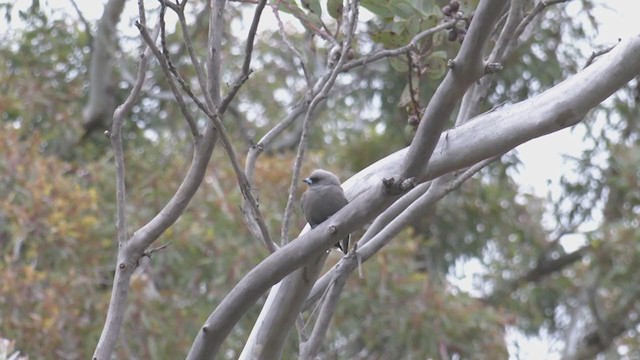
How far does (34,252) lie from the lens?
719 centimetres

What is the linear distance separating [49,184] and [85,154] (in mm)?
1966

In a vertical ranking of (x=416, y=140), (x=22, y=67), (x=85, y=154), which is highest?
(x=22, y=67)

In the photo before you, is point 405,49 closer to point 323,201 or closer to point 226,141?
point 323,201

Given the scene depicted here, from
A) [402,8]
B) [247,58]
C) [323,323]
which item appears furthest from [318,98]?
[323,323]

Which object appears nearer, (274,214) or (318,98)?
(318,98)

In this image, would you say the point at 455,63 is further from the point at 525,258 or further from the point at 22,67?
the point at 525,258

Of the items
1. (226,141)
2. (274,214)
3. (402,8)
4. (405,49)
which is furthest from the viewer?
(274,214)

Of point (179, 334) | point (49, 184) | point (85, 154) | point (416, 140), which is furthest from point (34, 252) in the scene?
point (416, 140)

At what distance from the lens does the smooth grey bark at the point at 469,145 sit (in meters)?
2.83

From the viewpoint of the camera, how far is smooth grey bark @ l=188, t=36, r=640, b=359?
9.27 feet

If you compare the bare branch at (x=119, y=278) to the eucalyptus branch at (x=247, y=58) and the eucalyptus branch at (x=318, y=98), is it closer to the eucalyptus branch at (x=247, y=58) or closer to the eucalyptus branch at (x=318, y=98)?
the eucalyptus branch at (x=247, y=58)

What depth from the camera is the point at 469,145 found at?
2.96 m

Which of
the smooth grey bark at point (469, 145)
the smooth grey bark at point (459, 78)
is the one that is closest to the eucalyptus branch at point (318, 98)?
the smooth grey bark at point (469, 145)

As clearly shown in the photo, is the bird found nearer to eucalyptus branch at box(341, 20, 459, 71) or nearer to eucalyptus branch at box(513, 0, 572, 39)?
eucalyptus branch at box(341, 20, 459, 71)
